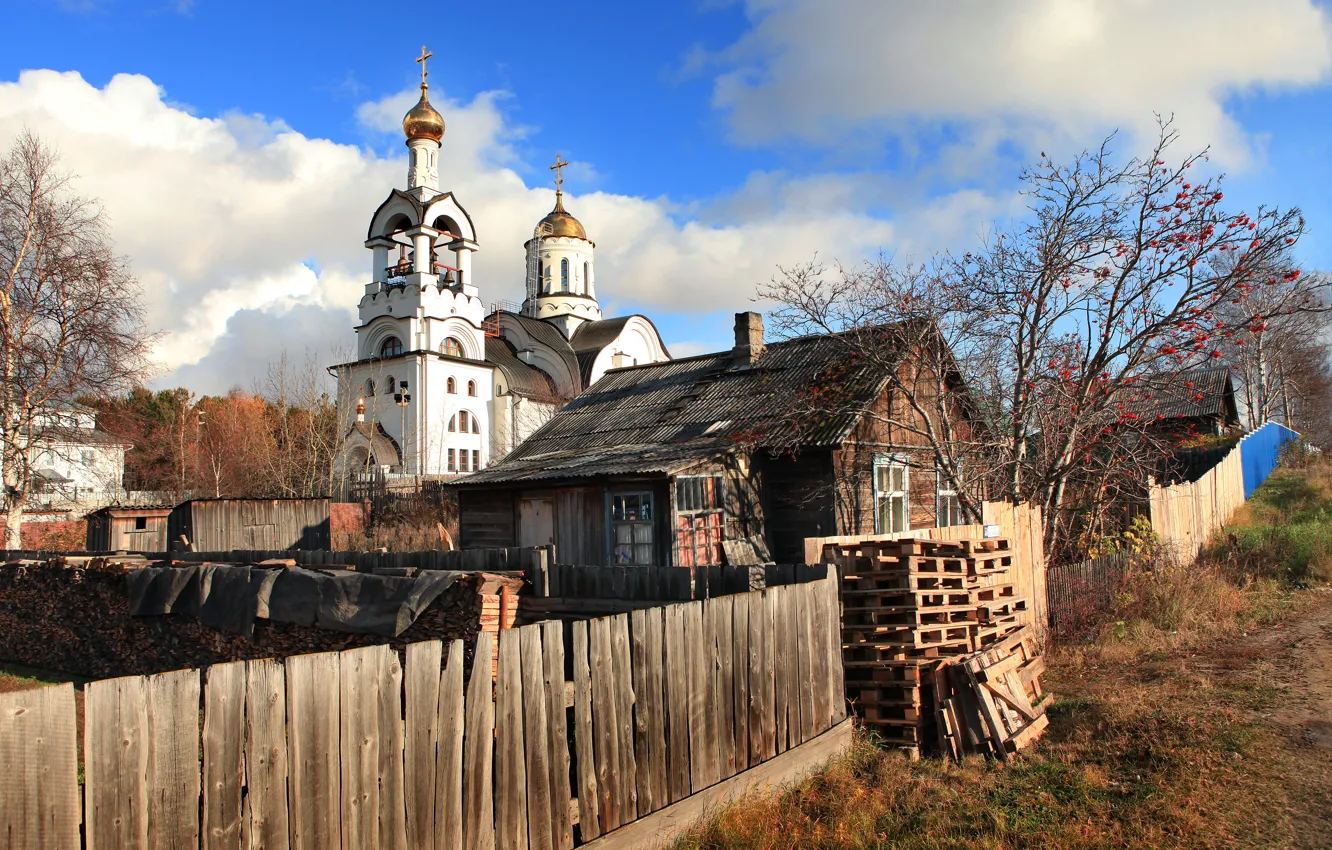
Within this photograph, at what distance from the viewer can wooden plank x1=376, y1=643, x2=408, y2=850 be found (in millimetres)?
3898

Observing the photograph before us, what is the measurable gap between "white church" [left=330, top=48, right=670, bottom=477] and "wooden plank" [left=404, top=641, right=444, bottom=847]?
1361 inches

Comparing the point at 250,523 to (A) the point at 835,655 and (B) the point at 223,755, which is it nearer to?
(A) the point at 835,655

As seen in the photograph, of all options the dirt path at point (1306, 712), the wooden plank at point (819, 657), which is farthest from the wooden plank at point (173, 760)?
the dirt path at point (1306, 712)

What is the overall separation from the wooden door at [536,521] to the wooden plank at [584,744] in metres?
11.6

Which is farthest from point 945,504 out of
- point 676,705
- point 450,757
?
point 450,757

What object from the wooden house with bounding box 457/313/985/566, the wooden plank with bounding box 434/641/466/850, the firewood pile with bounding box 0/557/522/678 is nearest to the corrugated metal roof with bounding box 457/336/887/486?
the wooden house with bounding box 457/313/985/566

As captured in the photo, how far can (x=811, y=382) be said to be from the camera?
→ 16.9 m

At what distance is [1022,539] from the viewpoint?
10445 mm

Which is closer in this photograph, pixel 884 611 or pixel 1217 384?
pixel 884 611

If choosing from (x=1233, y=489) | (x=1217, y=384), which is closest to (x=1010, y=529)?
(x=1233, y=489)

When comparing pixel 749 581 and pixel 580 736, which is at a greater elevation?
pixel 749 581

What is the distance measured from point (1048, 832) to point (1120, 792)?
932 millimetres

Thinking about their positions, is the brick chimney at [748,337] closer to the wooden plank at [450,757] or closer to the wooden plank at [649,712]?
the wooden plank at [649,712]

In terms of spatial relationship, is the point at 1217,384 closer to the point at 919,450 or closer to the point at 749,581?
the point at 919,450
